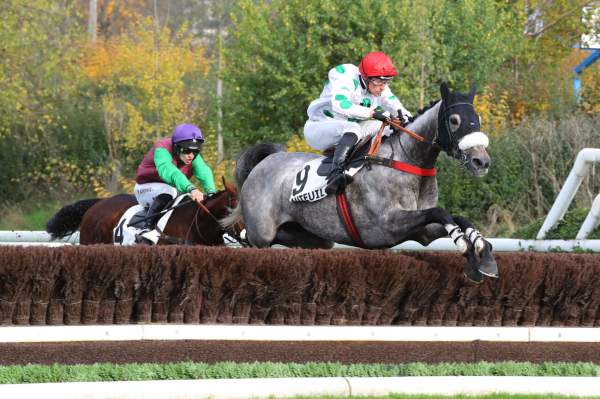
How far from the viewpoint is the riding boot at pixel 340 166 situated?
891 centimetres

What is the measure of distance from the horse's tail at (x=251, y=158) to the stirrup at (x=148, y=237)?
90 centimetres

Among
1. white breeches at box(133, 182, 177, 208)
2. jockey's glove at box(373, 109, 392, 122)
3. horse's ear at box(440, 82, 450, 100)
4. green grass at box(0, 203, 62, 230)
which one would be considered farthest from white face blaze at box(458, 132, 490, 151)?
green grass at box(0, 203, 62, 230)

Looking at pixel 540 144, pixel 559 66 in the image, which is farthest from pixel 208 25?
pixel 540 144

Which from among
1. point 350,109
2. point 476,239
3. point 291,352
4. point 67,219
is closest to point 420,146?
point 350,109

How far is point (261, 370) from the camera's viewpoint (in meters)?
6.91

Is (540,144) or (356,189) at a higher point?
(356,189)

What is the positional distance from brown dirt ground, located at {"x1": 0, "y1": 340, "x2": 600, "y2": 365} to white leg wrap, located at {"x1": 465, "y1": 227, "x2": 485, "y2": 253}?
0.64 metres

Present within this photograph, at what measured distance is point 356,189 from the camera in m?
8.98

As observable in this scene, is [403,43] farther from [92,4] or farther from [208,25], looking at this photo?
[208,25]

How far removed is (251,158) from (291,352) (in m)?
3.44

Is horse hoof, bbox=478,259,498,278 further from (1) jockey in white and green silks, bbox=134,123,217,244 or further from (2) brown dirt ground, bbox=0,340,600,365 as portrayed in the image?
(1) jockey in white and green silks, bbox=134,123,217,244

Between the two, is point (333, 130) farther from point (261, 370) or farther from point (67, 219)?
point (67, 219)

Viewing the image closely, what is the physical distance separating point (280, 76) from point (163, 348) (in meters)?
14.9

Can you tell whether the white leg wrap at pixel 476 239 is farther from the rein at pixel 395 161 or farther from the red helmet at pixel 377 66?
the red helmet at pixel 377 66
